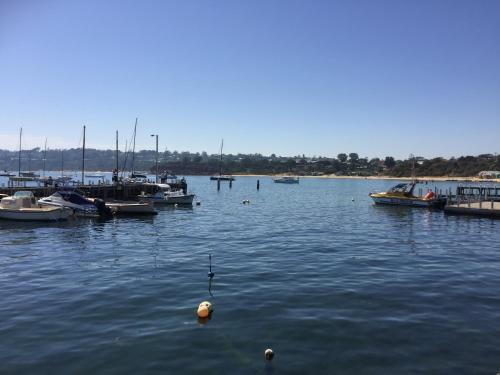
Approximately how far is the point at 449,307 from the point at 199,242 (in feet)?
64.4

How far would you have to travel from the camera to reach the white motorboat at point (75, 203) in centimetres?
4559

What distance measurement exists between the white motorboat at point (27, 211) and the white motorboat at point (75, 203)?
294 centimetres

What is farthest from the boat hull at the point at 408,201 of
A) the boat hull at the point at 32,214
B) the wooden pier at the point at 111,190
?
the boat hull at the point at 32,214

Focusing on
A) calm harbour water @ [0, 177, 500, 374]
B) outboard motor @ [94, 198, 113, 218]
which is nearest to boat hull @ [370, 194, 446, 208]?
calm harbour water @ [0, 177, 500, 374]

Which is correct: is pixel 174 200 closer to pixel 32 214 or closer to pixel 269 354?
pixel 32 214

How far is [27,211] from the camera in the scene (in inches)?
1594

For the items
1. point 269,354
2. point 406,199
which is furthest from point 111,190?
point 269,354

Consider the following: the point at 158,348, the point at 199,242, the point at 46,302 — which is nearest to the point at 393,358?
the point at 158,348

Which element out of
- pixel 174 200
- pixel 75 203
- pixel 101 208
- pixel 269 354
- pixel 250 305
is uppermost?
pixel 75 203

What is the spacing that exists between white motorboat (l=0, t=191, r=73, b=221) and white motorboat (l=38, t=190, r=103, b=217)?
2.94 meters

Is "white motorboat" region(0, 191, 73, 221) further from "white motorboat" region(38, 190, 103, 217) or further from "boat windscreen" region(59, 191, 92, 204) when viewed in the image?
"boat windscreen" region(59, 191, 92, 204)

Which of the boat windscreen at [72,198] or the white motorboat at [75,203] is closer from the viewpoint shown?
the white motorboat at [75,203]

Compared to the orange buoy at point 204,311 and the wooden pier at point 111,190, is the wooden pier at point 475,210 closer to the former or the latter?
the orange buoy at point 204,311

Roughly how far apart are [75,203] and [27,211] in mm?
6306
